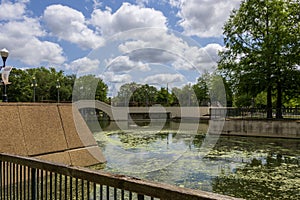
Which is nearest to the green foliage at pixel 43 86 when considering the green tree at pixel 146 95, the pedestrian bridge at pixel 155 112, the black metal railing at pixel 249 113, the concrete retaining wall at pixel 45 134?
the pedestrian bridge at pixel 155 112

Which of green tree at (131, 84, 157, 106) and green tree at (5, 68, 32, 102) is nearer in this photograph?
green tree at (131, 84, 157, 106)

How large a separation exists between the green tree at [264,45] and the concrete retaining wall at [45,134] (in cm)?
1243

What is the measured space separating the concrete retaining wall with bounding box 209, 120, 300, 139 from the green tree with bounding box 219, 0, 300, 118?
164 centimetres

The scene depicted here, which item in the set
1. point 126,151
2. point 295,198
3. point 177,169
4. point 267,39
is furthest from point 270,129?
point 295,198

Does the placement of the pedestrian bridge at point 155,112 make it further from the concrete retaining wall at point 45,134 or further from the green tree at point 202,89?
the concrete retaining wall at point 45,134

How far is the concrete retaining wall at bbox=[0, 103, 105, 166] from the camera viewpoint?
17.9ft

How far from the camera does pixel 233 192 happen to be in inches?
196

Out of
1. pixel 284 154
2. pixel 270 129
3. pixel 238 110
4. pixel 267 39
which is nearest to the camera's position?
pixel 284 154

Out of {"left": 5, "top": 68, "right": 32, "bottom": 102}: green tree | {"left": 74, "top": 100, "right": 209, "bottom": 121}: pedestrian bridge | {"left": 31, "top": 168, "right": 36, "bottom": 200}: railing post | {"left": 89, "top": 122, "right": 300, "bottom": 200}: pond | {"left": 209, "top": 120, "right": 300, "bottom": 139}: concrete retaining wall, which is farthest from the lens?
{"left": 5, "top": 68, "right": 32, "bottom": 102}: green tree

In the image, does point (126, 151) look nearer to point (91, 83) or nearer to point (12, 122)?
point (12, 122)

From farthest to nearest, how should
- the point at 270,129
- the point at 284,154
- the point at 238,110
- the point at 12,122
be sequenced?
the point at 238,110, the point at 270,129, the point at 284,154, the point at 12,122

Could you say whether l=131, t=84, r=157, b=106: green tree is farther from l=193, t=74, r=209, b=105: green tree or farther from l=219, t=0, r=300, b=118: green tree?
l=219, t=0, r=300, b=118: green tree

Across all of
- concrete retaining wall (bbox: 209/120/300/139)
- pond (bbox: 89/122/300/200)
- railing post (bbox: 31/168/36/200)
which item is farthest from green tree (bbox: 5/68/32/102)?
railing post (bbox: 31/168/36/200)

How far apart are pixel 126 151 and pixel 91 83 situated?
56.4 ft
